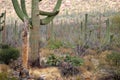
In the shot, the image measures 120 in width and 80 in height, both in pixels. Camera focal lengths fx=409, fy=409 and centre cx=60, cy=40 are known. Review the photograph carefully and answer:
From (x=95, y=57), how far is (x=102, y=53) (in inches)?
48.4

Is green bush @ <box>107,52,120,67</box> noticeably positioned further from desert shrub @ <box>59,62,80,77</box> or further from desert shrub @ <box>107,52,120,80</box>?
desert shrub @ <box>59,62,80,77</box>

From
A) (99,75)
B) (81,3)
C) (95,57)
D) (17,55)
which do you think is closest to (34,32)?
(17,55)

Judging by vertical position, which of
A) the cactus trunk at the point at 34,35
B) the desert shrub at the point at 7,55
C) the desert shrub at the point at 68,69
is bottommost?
the desert shrub at the point at 68,69

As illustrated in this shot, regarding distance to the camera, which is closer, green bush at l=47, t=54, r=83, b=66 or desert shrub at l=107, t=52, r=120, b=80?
desert shrub at l=107, t=52, r=120, b=80

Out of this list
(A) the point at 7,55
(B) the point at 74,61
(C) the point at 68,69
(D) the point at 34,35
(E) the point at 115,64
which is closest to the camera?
(D) the point at 34,35

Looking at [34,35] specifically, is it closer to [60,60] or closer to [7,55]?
[7,55]

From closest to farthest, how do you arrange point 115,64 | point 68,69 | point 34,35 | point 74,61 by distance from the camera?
1. point 34,35
2. point 68,69
3. point 115,64
4. point 74,61

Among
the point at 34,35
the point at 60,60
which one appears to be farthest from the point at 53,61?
the point at 34,35

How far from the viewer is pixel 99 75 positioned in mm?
19891

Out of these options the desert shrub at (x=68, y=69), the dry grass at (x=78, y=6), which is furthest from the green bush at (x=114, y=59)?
the dry grass at (x=78, y=6)

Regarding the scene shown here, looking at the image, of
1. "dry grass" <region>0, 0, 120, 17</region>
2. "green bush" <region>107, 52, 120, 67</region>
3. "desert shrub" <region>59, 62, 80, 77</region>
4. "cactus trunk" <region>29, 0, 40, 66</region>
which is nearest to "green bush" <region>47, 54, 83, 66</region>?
"desert shrub" <region>59, 62, 80, 77</region>

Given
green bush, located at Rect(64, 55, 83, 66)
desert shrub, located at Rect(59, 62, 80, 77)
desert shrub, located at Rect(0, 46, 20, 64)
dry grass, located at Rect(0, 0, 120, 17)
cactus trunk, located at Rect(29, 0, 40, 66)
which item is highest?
cactus trunk, located at Rect(29, 0, 40, 66)

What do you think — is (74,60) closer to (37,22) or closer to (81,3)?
(37,22)

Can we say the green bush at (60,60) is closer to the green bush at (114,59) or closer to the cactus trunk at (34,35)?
the cactus trunk at (34,35)
